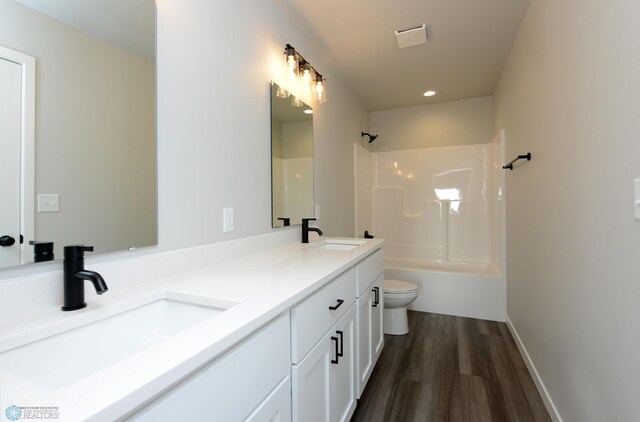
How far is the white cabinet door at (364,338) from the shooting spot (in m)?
1.57

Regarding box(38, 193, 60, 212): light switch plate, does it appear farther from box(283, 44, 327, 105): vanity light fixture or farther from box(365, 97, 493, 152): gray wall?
box(365, 97, 493, 152): gray wall

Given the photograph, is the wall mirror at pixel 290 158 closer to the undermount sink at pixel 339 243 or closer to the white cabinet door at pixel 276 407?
the undermount sink at pixel 339 243

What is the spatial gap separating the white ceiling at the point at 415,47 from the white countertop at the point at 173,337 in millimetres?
1600

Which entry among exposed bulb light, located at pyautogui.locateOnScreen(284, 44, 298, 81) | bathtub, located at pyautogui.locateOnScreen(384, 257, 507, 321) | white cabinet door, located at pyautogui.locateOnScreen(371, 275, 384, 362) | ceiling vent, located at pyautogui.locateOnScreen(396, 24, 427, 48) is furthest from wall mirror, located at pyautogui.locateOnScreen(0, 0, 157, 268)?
bathtub, located at pyautogui.locateOnScreen(384, 257, 507, 321)

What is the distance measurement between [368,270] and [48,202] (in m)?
1.41

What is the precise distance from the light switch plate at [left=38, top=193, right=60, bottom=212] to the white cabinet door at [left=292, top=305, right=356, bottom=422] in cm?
79

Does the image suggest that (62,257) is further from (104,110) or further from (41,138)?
(104,110)

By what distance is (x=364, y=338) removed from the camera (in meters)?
1.68

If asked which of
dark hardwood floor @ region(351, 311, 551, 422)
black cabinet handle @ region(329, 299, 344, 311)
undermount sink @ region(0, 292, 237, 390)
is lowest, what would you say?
dark hardwood floor @ region(351, 311, 551, 422)

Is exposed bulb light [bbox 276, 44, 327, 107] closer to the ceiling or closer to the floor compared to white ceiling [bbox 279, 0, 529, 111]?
closer to the floor

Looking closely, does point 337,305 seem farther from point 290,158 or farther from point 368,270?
point 290,158

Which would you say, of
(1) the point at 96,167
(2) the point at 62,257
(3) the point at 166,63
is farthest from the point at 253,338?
(3) the point at 166,63

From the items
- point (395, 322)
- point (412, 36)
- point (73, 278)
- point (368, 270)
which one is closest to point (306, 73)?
point (412, 36)

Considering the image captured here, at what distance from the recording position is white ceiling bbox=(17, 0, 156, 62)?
2.73 ft
